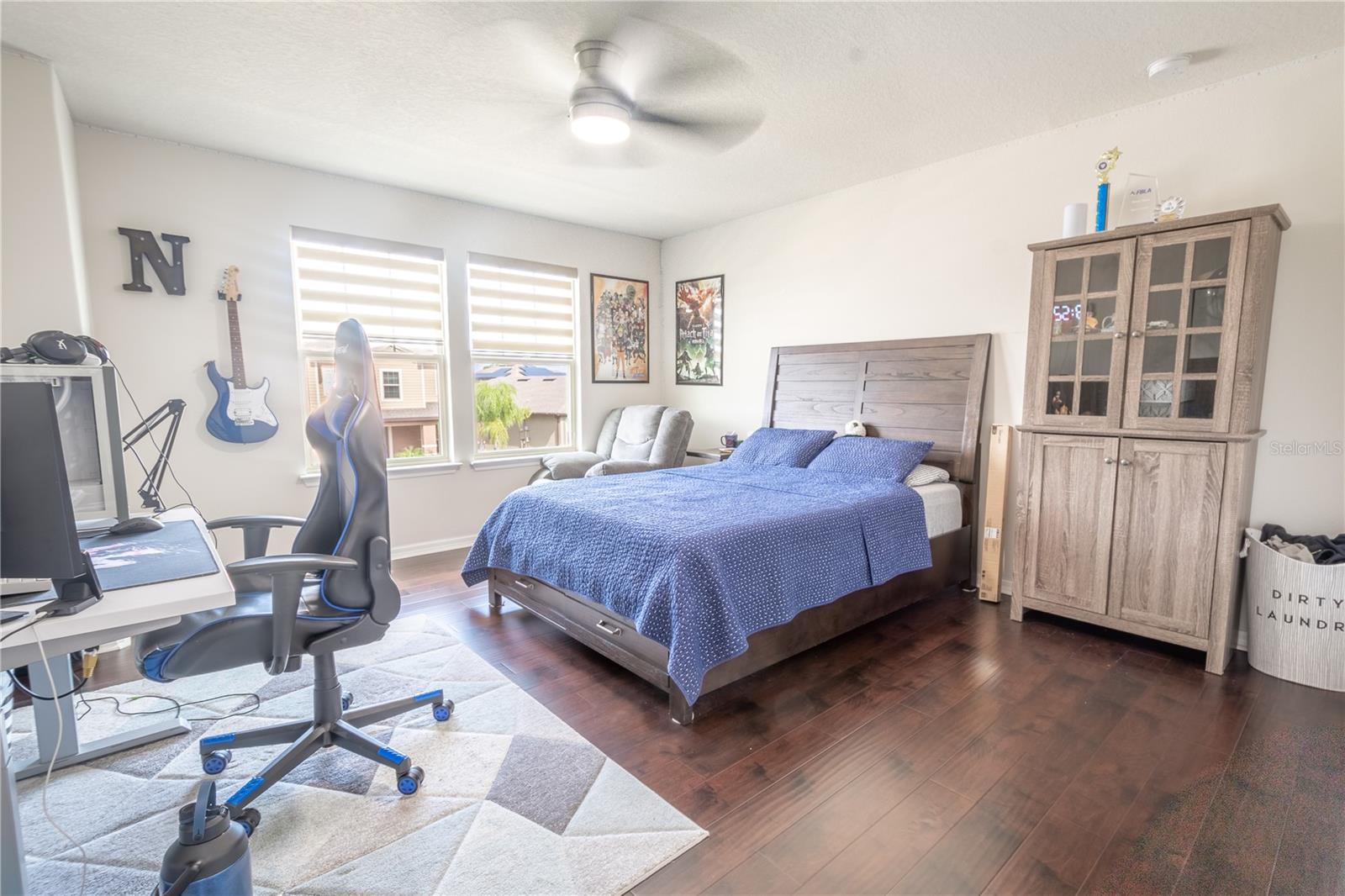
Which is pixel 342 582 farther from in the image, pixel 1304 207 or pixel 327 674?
pixel 1304 207

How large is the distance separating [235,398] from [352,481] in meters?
2.54

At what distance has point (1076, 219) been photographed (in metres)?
2.97

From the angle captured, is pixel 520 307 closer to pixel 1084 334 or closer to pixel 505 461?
pixel 505 461

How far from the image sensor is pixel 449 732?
7.01 feet

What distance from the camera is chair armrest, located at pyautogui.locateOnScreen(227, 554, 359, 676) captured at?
1503 mm

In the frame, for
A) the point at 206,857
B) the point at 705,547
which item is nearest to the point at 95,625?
the point at 206,857

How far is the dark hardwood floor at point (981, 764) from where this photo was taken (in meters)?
1.54

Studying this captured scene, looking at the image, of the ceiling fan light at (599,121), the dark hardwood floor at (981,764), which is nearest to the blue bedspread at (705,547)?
the dark hardwood floor at (981,764)

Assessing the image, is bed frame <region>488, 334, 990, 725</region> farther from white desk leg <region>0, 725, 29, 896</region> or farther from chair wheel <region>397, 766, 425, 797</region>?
white desk leg <region>0, 725, 29, 896</region>

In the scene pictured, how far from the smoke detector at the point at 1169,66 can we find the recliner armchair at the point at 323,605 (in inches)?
131

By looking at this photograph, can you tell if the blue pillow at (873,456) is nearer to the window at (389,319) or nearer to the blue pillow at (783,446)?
the blue pillow at (783,446)

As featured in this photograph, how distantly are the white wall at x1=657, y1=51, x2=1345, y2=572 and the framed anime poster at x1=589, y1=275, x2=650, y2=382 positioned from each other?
565mm

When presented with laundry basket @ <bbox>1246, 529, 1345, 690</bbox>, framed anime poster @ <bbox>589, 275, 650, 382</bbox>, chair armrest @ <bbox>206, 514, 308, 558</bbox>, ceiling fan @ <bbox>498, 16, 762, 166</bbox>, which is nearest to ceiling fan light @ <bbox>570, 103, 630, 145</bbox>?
ceiling fan @ <bbox>498, 16, 762, 166</bbox>

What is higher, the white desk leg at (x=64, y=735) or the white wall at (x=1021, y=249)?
the white wall at (x=1021, y=249)
